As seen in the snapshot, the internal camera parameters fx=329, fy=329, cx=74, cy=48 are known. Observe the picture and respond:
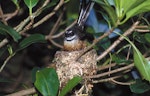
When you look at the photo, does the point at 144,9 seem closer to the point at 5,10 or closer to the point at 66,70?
the point at 66,70

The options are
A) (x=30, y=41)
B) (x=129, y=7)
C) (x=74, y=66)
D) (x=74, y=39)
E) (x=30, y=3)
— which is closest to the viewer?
(x=129, y=7)

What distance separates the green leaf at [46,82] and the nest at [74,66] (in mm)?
294

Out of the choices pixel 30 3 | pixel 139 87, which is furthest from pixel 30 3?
pixel 139 87

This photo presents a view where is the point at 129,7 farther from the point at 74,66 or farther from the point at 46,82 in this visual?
the point at 74,66

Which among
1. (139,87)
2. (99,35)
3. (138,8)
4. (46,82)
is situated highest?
(138,8)

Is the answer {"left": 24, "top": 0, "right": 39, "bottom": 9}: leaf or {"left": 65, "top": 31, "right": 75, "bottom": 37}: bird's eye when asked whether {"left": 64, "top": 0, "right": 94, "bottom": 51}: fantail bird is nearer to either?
{"left": 65, "top": 31, "right": 75, "bottom": 37}: bird's eye

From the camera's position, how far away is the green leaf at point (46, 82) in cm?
107

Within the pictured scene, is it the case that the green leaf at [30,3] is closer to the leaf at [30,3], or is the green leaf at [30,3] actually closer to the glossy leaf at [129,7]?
the leaf at [30,3]

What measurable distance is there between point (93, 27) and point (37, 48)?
0.76m

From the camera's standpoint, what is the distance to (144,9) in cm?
101

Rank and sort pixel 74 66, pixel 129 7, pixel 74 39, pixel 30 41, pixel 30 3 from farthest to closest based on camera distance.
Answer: pixel 74 39, pixel 74 66, pixel 30 41, pixel 30 3, pixel 129 7

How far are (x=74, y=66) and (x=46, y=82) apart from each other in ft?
1.17

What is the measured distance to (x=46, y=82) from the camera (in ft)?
3.54

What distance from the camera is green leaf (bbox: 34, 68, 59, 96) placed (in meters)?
1.07
